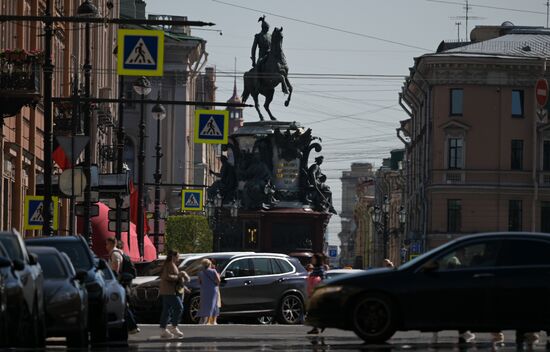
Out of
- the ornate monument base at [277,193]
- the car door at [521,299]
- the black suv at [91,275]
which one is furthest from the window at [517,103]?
the car door at [521,299]

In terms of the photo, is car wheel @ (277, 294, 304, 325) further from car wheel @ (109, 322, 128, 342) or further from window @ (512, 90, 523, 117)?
window @ (512, 90, 523, 117)

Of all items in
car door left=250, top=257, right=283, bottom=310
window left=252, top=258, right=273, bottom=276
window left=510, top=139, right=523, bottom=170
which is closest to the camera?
car door left=250, top=257, right=283, bottom=310

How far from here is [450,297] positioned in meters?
25.5

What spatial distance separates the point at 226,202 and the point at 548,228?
32.2m

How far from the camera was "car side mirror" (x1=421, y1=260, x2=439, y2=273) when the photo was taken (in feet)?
83.7

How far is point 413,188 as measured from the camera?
12375 cm

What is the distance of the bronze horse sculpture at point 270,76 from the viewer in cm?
7856

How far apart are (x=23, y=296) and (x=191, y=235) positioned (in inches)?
3072

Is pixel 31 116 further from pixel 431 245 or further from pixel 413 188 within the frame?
pixel 413 188

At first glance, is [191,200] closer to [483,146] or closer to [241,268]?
[483,146]

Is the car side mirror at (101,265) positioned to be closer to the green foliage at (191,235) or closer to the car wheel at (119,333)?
the car wheel at (119,333)

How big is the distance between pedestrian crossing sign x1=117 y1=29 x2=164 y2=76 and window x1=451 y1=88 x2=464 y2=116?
2656 inches

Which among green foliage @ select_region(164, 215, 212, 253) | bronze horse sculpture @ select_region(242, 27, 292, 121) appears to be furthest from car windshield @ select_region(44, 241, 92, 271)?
green foliage @ select_region(164, 215, 212, 253)

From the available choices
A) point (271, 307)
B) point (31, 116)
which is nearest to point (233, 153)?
point (31, 116)
